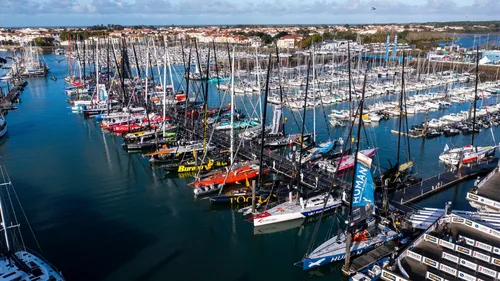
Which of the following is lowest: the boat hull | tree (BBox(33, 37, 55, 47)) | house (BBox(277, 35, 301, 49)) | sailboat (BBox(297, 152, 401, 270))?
the boat hull

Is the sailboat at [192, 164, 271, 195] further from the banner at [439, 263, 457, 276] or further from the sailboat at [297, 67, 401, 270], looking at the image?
the banner at [439, 263, 457, 276]

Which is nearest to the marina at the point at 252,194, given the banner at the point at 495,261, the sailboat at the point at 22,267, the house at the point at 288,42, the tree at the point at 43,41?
the banner at the point at 495,261

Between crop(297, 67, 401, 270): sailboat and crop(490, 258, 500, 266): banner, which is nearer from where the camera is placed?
crop(490, 258, 500, 266): banner

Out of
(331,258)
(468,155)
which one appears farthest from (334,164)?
(331,258)

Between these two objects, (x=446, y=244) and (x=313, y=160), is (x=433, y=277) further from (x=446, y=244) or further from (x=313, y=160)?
(x=313, y=160)

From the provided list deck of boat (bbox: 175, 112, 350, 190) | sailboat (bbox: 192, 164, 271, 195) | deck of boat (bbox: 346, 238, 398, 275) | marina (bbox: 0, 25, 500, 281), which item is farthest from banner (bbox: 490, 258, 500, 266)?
sailboat (bbox: 192, 164, 271, 195)

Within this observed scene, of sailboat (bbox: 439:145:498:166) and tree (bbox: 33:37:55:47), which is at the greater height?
tree (bbox: 33:37:55:47)
